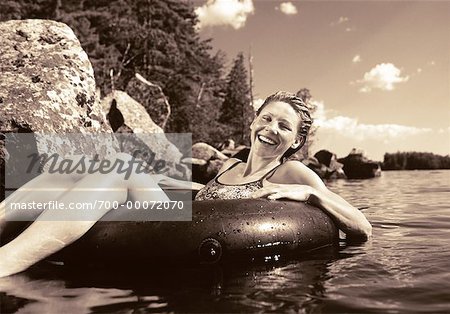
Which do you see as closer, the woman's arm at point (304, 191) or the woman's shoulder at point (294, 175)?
the woman's arm at point (304, 191)

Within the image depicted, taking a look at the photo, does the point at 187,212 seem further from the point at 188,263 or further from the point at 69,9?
the point at 69,9

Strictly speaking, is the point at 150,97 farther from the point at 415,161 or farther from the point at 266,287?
the point at 266,287

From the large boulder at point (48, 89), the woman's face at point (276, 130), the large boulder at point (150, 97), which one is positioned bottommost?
the woman's face at point (276, 130)

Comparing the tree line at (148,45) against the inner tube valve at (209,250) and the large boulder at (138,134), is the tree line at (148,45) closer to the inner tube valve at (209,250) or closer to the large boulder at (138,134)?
the large boulder at (138,134)

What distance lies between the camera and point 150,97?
2628cm

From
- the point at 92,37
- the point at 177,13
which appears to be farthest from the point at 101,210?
the point at 177,13

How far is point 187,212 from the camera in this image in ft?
13.0

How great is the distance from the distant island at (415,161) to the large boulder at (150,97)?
17.2m

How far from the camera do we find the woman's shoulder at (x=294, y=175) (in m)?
4.46

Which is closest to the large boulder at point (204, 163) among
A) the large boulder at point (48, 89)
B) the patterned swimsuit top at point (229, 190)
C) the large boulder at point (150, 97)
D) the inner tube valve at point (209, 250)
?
the large boulder at point (150, 97)

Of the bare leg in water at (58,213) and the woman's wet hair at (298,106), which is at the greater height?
the woman's wet hair at (298,106)

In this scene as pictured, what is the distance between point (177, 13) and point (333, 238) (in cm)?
3118

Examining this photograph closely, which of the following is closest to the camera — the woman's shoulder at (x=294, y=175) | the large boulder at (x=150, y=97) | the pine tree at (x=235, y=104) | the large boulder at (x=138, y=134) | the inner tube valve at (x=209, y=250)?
the inner tube valve at (x=209, y=250)

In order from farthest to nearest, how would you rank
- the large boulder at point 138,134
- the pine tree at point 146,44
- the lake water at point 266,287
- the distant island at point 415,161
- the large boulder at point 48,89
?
the distant island at point 415,161
the pine tree at point 146,44
the large boulder at point 138,134
the large boulder at point 48,89
the lake water at point 266,287
